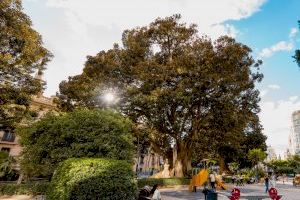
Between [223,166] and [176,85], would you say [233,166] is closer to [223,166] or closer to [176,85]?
[223,166]

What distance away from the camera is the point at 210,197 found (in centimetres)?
1080

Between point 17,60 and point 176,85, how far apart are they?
13900mm

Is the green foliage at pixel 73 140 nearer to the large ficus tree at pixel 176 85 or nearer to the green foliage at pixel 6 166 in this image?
the large ficus tree at pixel 176 85

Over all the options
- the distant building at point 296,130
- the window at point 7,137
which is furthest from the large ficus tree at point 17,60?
the distant building at point 296,130

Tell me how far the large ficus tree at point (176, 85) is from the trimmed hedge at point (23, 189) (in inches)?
377

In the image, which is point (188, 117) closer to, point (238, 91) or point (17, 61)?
point (238, 91)

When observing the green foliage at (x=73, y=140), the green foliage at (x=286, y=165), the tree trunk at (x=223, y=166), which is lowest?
the green foliage at (x=73, y=140)

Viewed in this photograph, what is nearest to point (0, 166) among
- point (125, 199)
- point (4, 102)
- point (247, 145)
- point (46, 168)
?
point (4, 102)

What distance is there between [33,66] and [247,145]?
45210mm

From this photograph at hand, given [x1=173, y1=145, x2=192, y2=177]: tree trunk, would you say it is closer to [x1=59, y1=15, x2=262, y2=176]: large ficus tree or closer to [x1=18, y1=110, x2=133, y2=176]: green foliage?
[x1=59, y1=15, x2=262, y2=176]: large ficus tree

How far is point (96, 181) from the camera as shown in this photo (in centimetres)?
1000

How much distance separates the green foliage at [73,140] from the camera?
1429 cm

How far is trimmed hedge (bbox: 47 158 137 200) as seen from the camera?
387 inches

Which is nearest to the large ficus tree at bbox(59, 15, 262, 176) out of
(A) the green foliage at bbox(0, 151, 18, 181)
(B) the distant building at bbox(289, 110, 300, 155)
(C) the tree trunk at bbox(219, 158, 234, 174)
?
(A) the green foliage at bbox(0, 151, 18, 181)
